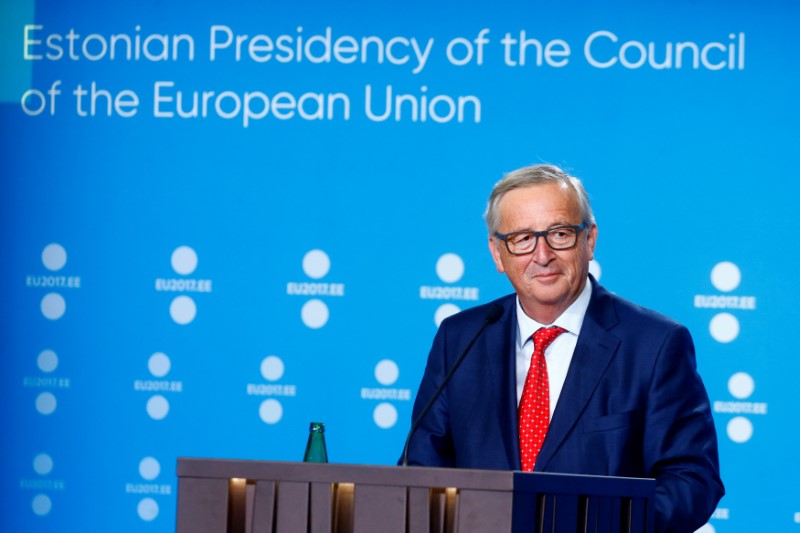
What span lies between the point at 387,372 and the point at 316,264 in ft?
1.52

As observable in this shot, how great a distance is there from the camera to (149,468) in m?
4.12

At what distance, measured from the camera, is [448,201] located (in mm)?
4027

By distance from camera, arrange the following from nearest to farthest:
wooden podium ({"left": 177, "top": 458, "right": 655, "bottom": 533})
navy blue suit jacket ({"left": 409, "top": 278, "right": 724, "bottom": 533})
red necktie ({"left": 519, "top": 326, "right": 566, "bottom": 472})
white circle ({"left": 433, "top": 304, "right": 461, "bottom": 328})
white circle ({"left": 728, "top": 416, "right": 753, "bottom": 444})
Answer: wooden podium ({"left": 177, "top": 458, "right": 655, "bottom": 533})
navy blue suit jacket ({"left": 409, "top": 278, "right": 724, "bottom": 533})
red necktie ({"left": 519, "top": 326, "right": 566, "bottom": 472})
white circle ({"left": 728, "top": 416, "right": 753, "bottom": 444})
white circle ({"left": 433, "top": 304, "right": 461, "bottom": 328})

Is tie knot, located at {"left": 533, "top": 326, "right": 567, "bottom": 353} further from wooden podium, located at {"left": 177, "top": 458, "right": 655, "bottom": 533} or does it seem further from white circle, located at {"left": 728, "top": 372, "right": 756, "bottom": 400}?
white circle, located at {"left": 728, "top": 372, "right": 756, "bottom": 400}

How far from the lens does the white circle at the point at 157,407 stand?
412 centimetres

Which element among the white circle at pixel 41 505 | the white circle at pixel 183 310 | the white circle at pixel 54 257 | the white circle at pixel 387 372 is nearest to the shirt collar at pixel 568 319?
the white circle at pixel 387 372

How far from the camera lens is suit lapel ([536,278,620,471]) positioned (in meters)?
2.50

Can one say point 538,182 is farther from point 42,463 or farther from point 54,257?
point 42,463

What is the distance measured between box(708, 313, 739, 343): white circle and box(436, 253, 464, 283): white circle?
875mm

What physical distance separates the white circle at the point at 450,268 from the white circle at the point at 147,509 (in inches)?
51.9

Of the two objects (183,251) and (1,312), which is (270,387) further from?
(1,312)

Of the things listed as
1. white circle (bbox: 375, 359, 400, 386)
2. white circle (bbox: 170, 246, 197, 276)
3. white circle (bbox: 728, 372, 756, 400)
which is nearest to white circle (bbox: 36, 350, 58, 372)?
white circle (bbox: 170, 246, 197, 276)

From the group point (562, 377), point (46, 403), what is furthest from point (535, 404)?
point (46, 403)

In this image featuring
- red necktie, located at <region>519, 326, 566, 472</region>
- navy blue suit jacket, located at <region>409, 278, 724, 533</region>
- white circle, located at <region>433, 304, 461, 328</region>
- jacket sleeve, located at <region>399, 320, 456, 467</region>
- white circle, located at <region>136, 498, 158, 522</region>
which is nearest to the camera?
navy blue suit jacket, located at <region>409, 278, 724, 533</region>
